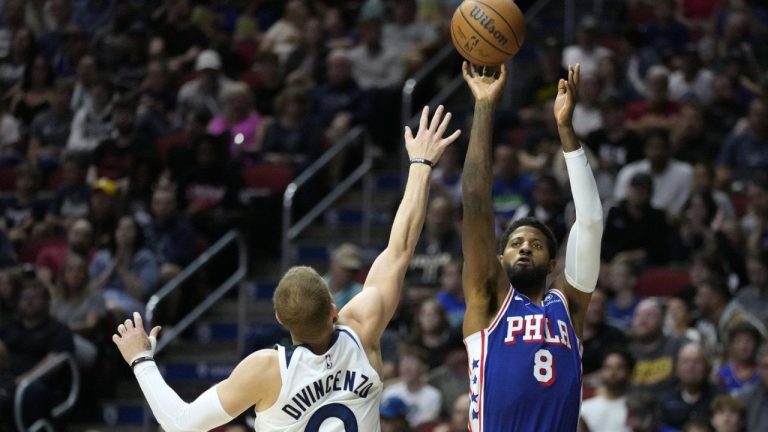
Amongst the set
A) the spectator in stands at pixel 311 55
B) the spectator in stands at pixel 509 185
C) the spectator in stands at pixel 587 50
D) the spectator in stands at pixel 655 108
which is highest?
the spectator in stands at pixel 311 55

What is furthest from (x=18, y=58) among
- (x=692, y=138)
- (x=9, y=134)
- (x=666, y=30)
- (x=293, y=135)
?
(x=692, y=138)

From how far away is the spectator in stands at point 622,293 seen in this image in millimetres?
12523

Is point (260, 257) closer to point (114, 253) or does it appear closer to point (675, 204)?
point (114, 253)

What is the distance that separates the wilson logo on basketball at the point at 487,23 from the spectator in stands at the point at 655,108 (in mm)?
7305

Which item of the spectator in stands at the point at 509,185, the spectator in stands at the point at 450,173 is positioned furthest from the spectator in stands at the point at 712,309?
the spectator in stands at the point at 450,173

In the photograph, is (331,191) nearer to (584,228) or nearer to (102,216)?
(102,216)

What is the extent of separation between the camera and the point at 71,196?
1549 centimetres

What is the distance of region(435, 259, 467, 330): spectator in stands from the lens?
1298 cm

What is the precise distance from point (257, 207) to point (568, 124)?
8.49 metres

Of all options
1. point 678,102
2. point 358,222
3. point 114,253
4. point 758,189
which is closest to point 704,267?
point 758,189

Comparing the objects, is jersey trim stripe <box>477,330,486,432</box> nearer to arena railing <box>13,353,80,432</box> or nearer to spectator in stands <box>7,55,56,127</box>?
arena railing <box>13,353,80,432</box>

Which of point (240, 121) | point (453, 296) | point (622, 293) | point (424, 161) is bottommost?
point (622, 293)

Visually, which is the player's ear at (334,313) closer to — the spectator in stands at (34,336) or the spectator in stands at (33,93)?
the spectator in stands at (34,336)

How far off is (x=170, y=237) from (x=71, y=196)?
1555mm
